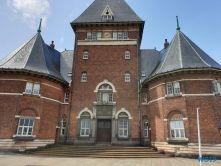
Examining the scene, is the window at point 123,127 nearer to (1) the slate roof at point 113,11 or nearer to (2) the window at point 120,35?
(2) the window at point 120,35

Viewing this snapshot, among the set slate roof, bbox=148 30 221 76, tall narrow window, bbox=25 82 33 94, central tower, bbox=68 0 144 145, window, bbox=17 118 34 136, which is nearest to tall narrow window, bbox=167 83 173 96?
slate roof, bbox=148 30 221 76

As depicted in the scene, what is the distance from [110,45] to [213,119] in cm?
1490

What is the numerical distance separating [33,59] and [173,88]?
15.9 m

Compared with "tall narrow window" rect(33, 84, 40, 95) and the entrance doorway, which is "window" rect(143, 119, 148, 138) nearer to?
the entrance doorway

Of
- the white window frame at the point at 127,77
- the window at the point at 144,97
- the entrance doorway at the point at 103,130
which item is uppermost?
the white window frame at the point at 127,77

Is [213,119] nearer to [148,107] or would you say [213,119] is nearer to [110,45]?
[148,107]

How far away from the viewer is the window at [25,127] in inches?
657

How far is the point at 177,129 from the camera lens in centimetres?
1577

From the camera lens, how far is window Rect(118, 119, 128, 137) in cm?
1959

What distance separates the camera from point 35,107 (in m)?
17.8

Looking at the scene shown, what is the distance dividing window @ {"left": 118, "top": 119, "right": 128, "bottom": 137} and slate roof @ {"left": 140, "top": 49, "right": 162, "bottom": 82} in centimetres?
573

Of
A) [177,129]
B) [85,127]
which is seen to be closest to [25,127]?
[85,127]

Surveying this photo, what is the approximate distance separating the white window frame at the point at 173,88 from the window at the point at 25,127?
570 inches

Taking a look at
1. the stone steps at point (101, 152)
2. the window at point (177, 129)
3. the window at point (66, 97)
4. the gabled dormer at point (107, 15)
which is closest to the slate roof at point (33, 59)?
the window at point (66, 97)
